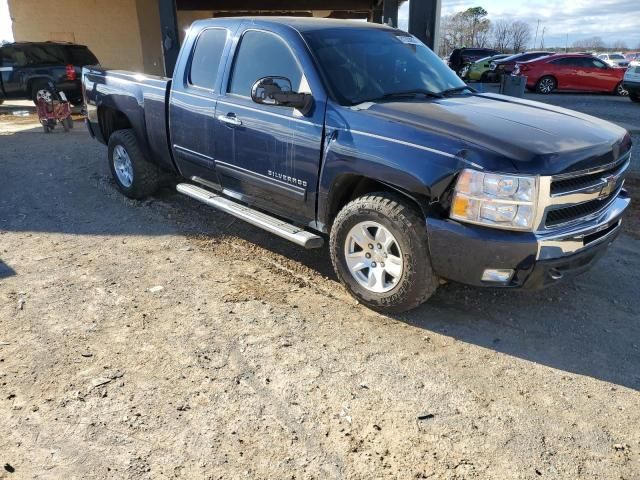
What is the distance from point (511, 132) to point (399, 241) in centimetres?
97

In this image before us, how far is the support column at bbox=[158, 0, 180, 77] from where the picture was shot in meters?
9.88

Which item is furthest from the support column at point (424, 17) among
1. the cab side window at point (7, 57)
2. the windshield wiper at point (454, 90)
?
the cab side window at point (7, 57)

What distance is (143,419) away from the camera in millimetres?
2857

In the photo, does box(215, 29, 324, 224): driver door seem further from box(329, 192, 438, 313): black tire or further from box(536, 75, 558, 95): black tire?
box(536, 75, 558, 95): black tire

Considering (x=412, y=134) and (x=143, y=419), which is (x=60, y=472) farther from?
(x=412, y=134)

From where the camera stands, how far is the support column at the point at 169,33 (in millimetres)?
9875

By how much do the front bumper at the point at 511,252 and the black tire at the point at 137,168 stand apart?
3.85 m

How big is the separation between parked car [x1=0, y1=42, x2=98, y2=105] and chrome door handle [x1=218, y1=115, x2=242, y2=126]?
11.1 metres

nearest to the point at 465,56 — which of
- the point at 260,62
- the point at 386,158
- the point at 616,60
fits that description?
the point at 616,60

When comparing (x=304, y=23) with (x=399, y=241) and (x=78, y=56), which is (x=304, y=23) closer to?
(x=399, y=241)

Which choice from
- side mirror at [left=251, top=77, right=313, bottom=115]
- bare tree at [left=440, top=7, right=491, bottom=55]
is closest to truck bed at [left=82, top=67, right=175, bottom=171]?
side mirror at [left=251, top=77, right=313, bottom=115]

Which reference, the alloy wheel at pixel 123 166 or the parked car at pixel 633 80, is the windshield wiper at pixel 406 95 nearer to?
the alloy wheel at pixel 123 166

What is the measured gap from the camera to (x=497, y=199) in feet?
10.4

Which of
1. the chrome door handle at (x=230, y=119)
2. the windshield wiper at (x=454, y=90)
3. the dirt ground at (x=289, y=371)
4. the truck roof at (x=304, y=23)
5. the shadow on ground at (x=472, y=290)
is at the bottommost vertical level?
the shadow on ground at (x=472, y=290)
